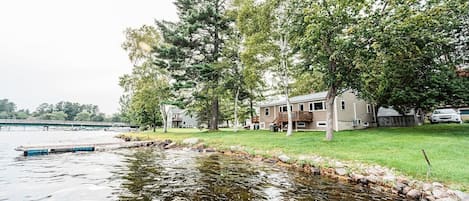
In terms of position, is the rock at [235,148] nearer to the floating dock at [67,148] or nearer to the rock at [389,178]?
the rock at [389,178]

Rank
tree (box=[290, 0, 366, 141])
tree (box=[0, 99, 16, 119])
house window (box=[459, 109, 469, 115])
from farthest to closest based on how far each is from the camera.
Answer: tree (box=[0, 99, 16, 119]) → house window (box=[459, 109, 469, 115]) → tree (box=[290, 0, 366, 141])

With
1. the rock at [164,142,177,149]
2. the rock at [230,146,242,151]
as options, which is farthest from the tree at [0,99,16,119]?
the rock at [230,146,242,151]

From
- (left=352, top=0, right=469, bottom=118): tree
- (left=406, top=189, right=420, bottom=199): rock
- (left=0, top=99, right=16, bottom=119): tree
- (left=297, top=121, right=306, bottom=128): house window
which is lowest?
(left=406, top=189, right=420, bottom=199): rock

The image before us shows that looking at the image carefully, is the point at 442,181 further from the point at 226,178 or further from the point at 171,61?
the point at 171,61

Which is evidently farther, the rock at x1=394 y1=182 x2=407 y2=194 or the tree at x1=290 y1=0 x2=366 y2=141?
the tree at x1=290 y1=0 x2=366 y2=141

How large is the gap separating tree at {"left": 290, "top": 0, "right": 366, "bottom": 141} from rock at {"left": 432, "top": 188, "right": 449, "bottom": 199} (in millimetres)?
9007

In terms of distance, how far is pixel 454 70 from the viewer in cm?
1866

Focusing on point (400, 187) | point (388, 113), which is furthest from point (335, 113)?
point (400, 187)

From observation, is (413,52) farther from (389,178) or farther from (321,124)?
(389,178)

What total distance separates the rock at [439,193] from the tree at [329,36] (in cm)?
901

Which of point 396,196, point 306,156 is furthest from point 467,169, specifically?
point 306,156

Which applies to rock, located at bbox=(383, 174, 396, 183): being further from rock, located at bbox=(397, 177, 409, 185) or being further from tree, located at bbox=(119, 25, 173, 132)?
tree, located at bbox=(119, 25, 173, 132)

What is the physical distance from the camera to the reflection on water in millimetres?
7266

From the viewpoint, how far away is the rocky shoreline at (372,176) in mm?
7043
